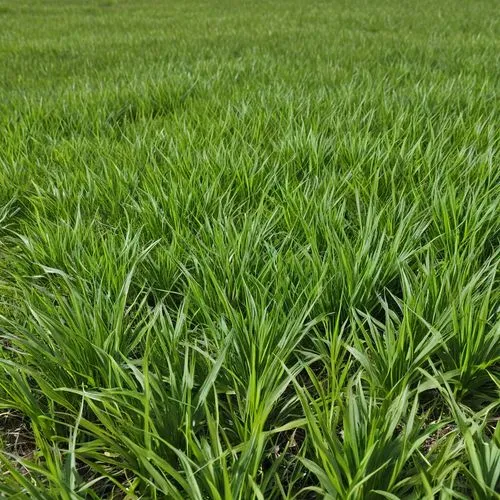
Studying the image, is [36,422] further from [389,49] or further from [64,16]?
[64,16]

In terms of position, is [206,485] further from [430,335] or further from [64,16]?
[64,16]

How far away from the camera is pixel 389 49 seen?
15.1 ft

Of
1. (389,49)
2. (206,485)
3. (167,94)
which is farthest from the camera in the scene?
(389,49)

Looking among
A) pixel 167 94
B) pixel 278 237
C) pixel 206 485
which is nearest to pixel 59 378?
pixel 206 485

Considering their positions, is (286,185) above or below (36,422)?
above

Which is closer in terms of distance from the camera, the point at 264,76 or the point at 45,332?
the point at 45,332

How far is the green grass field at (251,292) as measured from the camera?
32.7 inches

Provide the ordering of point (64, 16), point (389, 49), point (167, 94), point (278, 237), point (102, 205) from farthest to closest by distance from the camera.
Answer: point (64, 16)
point (389, 49)
point (167, 94)
point (102, 205)
point (278, 237)

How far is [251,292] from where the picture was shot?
121 centimetres

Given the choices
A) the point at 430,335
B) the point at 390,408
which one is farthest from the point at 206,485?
the point at 430,335

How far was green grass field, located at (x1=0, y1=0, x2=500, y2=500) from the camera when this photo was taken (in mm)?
830

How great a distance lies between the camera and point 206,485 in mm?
780

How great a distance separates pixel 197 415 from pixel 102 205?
3.43ft

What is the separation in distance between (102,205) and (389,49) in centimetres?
365
